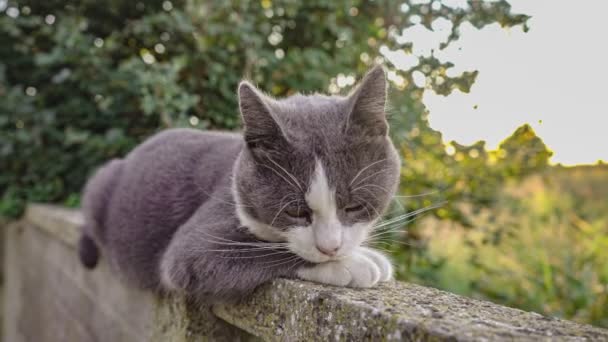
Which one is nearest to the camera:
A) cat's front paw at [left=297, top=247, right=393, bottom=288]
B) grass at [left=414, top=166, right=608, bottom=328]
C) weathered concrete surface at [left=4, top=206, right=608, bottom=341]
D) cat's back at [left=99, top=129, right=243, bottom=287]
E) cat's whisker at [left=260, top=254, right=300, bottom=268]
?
weathered concrete surface at [left=4, top=206, right=608, bottom=341]

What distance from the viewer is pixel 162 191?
1956 millimetres

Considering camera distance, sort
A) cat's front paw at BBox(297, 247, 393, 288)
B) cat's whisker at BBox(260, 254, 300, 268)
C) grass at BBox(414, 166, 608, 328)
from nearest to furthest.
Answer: cat's front paw at BBox(297, 247, 393, 288) → cat's whisker at BBox(260, 254, 300, 268) → grass at BBox(414, 166, 608, 328)

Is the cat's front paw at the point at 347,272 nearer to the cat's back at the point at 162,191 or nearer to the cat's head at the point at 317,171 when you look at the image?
the cat's head at the point at 317,171

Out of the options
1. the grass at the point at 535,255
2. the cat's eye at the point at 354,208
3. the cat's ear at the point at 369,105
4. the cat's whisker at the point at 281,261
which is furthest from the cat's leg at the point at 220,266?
the grass at the point at 535,255

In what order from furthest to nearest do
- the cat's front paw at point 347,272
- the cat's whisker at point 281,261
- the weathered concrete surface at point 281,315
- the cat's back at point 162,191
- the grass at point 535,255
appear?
the grass at point 535,255 < the cat's back at point 162,191 < the cat's whisker at point 281,261 < the cat's front paw at point 347,272 < the weathered concrete surface at point 281,315

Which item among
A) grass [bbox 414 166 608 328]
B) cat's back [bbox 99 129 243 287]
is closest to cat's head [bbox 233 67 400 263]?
cat's back [bbox 99 129 243 287]

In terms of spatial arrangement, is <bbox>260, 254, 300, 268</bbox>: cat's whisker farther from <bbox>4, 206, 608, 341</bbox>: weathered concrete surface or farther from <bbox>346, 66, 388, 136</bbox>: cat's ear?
<bbox>346, 66, 388, 136</bbox>: cat's ear

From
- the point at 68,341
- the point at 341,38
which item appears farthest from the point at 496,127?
the point at 68,341

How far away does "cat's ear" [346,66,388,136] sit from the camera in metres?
1.42

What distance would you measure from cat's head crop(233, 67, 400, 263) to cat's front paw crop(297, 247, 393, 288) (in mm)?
26

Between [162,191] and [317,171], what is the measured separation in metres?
0.81

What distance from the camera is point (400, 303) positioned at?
106cm

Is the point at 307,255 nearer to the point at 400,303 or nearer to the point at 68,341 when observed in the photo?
the point at 400,303

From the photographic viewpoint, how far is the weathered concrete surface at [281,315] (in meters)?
0.88
